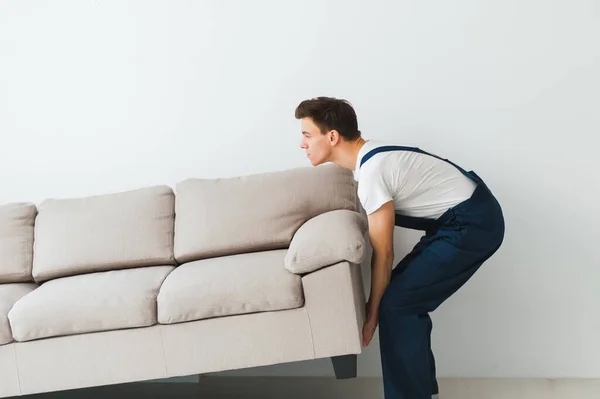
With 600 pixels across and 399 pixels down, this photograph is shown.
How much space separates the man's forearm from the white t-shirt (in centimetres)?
17

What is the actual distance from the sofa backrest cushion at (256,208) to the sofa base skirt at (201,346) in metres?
0.48

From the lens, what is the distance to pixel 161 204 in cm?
310

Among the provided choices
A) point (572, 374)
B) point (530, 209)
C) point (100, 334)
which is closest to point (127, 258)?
point (100, 334)

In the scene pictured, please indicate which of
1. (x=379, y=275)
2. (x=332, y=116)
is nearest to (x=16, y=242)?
(x=332, y=116)

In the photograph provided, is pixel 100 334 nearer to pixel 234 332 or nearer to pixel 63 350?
pixel 63 350

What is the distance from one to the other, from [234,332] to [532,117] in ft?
5.34

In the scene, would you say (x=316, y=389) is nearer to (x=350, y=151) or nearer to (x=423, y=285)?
(x=423, y=285)

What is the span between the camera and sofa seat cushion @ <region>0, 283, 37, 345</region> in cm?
249

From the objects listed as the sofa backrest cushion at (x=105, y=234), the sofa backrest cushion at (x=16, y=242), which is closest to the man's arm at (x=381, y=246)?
the sofa backrest cushion at (x=105, y=234)

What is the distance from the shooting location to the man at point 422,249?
7.66 feet

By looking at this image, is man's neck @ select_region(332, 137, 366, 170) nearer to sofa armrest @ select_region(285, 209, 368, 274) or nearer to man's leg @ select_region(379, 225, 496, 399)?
sofa armrest @ select_region(285, 209, 368, 274)

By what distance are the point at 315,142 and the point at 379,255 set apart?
48 cm

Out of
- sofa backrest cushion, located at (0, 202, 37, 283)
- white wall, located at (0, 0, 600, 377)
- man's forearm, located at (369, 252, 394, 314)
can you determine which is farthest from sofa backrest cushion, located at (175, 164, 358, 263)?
sofa backrest cushion, located at (0, 202, 37, 283)

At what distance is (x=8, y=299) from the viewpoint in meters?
2.69
